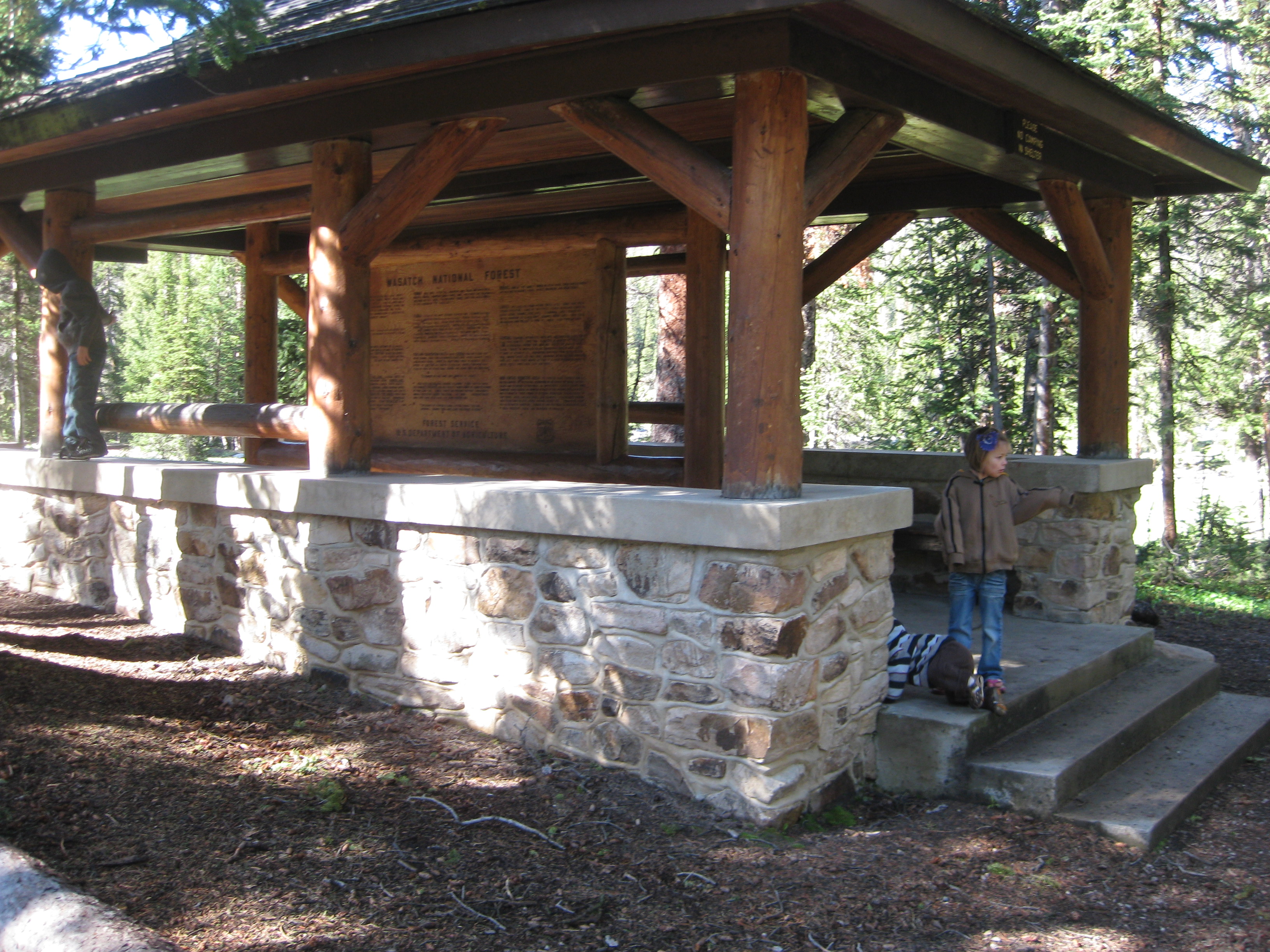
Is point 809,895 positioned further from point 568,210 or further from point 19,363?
point 19,363

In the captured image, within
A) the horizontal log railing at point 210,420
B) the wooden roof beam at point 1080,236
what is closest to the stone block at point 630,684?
the horizontal log railing at point 210,420

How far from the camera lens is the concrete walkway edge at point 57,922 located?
271cm

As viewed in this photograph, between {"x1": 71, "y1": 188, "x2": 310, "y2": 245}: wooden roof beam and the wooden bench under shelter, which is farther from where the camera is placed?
{"x1": 71, "y1": 188, "x2": 310, "y2": 245}: wooden roof beam

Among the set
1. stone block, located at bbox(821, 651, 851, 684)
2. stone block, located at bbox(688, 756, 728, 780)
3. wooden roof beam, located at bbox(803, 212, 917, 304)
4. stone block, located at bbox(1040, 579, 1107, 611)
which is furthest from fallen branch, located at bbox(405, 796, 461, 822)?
wooden roof beam, located at bbox(803, 212, 917, 304)

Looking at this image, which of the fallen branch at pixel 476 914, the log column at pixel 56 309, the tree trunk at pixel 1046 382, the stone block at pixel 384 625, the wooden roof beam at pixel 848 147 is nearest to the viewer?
the fallen branch at pixel 476 914

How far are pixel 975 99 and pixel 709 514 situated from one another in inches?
109

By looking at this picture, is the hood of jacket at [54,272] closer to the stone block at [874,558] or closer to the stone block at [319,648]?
the stone block at [319,648]

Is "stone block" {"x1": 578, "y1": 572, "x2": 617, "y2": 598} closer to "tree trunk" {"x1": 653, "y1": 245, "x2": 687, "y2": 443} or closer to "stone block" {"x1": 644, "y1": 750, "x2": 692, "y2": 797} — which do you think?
"stone block" {"x1": 644, "y1": 750, "x2": 692, "y2": 797}

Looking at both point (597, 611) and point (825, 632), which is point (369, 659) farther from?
point (825, 632)

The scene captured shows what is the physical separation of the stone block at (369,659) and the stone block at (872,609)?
2.36m

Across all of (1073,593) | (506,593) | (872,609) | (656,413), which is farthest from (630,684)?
(656,413)

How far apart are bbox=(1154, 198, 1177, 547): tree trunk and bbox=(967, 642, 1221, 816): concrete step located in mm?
6866

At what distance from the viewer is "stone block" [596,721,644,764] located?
14.9ft

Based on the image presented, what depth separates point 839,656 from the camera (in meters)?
4.50
